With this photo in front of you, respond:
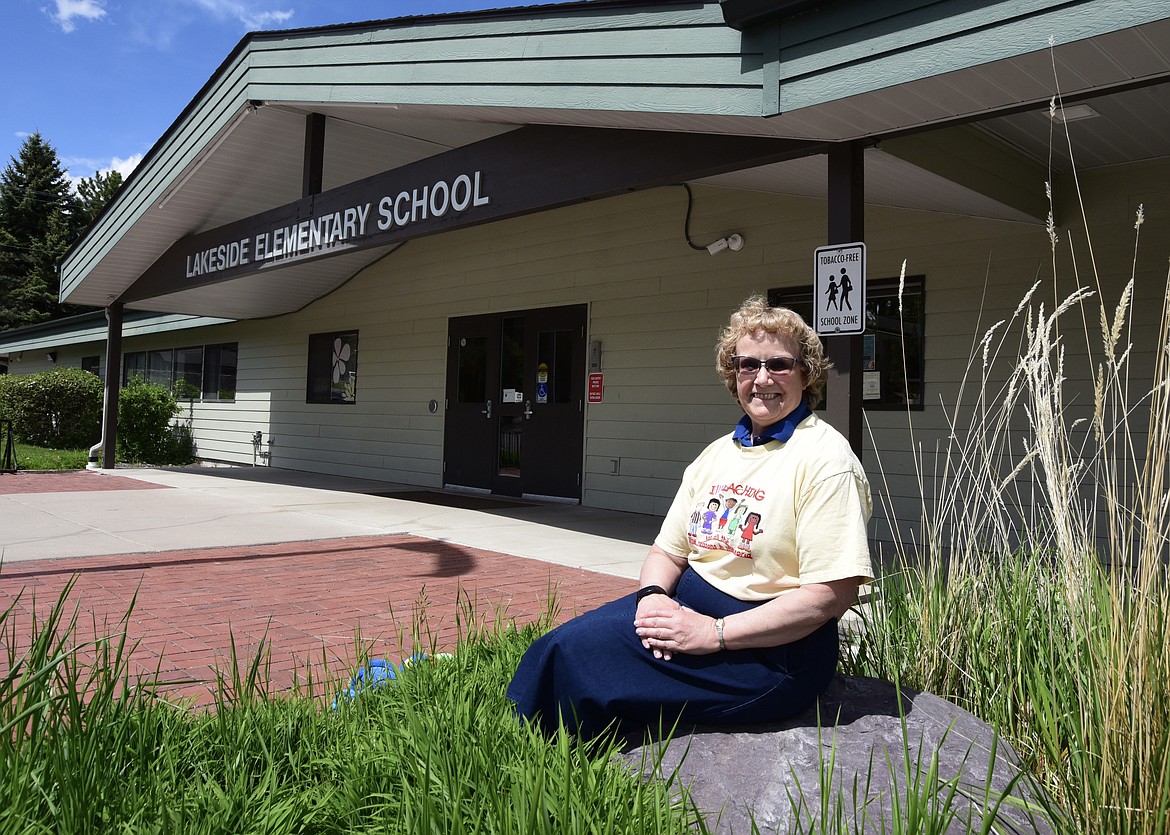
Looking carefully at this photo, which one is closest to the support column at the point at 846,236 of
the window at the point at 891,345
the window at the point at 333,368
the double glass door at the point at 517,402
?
the window at the point at 891,345

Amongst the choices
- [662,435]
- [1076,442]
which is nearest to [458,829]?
[1076,442]

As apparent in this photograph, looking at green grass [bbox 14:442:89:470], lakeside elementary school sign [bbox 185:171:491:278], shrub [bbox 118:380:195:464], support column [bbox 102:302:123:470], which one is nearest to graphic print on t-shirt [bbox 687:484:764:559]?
lakeside elementary school sign [bbox 185:171:491:278]

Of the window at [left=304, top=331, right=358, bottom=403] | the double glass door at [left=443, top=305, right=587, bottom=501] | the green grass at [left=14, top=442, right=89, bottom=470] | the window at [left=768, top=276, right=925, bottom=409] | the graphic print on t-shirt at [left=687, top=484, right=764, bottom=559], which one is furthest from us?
the window at [left=304, top=331, right=358, bottom=403]

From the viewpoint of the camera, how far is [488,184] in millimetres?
7082

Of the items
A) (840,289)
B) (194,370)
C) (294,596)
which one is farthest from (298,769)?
(194,370)

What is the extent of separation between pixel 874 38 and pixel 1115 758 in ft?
11.3

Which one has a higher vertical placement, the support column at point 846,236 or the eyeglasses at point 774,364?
the support column at point 846,236

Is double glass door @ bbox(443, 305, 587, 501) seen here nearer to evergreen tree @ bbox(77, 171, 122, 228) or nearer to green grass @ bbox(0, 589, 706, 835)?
green grass @ bbox(0, 589, 706, 835)

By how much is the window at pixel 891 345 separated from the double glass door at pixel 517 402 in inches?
142

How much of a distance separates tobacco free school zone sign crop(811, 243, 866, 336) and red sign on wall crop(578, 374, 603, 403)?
5318mm

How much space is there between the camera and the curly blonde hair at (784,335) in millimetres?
2451

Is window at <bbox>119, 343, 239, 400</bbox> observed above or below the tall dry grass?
above

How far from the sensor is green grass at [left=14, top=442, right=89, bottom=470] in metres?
14.2

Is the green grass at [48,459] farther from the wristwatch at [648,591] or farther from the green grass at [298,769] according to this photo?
the wristwatch at [648,591]
